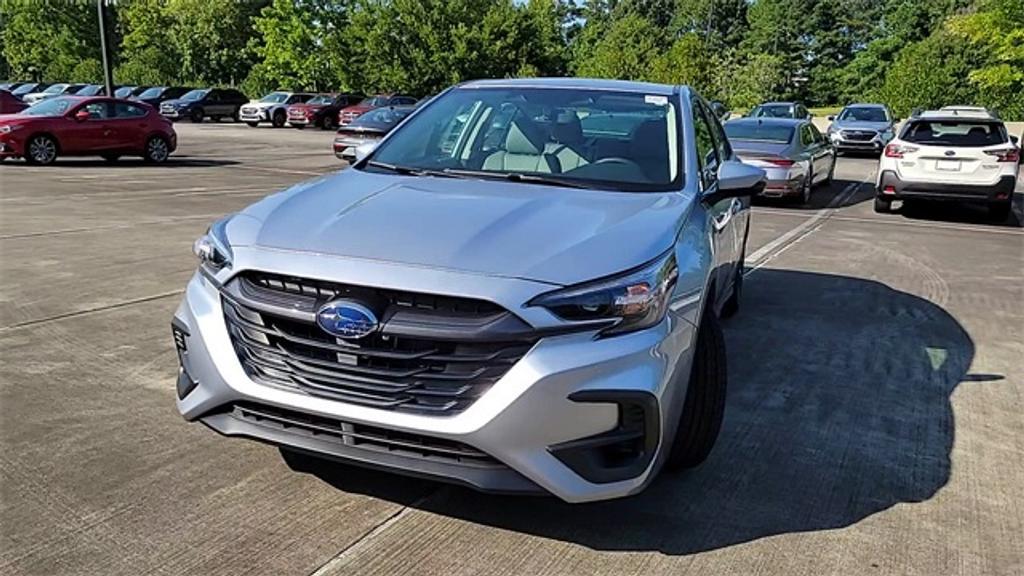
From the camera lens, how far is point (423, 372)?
280cm

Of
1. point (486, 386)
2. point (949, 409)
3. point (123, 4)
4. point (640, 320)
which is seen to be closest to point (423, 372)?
point (486, 386)

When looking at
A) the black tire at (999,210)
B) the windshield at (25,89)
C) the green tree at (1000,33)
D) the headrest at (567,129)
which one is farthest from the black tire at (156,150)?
the green tree at (1000,33)

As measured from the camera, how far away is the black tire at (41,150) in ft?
57.2

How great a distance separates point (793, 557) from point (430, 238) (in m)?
1.74

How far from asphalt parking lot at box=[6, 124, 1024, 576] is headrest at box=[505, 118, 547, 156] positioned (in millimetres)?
1686

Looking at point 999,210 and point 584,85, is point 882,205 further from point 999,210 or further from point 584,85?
point 584,85

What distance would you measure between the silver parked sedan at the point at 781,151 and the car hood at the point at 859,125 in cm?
1147

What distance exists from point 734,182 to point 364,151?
189 centimetres

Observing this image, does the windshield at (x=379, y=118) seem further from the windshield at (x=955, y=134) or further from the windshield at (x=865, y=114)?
the windshield at (x=865, y=114)

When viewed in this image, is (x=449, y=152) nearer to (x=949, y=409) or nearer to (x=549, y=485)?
(x=549, y=485)

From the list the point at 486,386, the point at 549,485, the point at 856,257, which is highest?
the point at 486,386

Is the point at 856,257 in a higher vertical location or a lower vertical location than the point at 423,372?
lower

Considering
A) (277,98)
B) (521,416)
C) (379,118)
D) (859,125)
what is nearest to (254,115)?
(277,98)

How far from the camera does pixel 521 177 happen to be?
391cm
